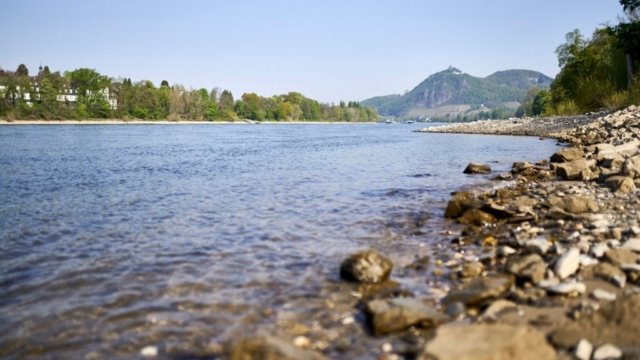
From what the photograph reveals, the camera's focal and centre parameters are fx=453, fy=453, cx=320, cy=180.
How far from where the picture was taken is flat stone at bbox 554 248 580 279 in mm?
6711

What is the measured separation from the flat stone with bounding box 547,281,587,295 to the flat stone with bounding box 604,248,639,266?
1.12 meters

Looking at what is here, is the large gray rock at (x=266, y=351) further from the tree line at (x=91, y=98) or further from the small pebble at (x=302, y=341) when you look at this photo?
the tree line at (x=91, y=98)

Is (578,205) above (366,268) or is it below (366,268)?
above

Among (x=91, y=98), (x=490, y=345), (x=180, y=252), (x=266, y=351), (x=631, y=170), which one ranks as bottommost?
(x=180, y=252)

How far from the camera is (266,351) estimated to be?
175 inches

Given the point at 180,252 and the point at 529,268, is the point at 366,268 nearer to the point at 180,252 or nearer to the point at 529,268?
the point at 529,268

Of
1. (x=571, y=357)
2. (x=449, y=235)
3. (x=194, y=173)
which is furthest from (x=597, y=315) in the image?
(x=194, y=173)

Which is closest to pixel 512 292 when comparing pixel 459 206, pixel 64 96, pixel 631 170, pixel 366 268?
pixel 366 268

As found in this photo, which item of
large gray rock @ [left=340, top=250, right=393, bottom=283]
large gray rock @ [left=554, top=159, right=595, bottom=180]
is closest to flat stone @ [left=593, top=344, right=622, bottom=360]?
large gray rock @ [left=340, top=250, right=393, bottom=283]

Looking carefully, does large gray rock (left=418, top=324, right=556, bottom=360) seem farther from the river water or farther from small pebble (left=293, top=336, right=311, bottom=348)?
the river water

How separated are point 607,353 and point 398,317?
2.22 metres

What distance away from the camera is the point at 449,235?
10703mm

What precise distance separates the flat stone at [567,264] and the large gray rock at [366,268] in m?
2.60

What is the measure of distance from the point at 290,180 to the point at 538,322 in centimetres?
1764
